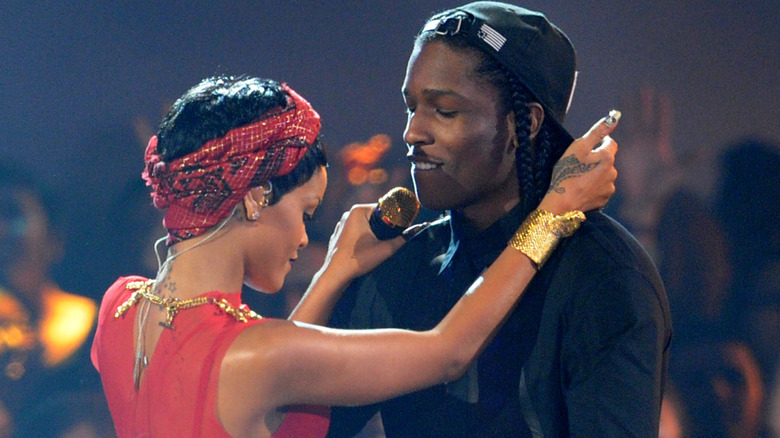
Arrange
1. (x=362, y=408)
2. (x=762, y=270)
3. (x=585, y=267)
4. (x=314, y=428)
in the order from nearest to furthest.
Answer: (x=585, y=267) < (x=314, y=428) < (x=362, y=408) < (x=762, y=270)

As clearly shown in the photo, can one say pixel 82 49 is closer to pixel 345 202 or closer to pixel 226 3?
pixel 226 3

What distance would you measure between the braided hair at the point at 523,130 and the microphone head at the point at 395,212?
0.80 ft

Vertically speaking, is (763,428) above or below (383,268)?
below

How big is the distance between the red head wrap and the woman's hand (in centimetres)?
42

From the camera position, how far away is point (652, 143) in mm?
2230

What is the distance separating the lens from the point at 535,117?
4.17ft

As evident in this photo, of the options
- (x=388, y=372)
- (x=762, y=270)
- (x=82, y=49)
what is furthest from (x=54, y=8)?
(x=762, y=270)

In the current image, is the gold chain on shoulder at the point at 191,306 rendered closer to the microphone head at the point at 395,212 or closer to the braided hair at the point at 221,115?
the braided hair at the point at 221,115

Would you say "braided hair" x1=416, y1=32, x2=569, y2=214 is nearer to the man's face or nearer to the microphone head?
the man's face

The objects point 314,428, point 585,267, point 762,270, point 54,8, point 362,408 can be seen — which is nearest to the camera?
point 585,267

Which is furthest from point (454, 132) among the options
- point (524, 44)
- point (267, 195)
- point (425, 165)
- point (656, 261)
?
point (656, 261)

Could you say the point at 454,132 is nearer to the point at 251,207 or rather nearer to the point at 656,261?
the point at 251,207

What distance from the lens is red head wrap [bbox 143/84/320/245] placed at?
1173 mm

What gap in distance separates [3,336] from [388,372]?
1719mm
